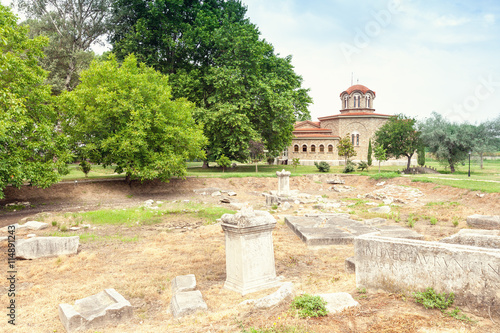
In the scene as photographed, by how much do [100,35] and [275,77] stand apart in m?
16.8

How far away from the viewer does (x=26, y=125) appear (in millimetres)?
13656

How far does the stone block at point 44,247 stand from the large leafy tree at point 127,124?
9718mm

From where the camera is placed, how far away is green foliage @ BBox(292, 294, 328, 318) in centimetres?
387

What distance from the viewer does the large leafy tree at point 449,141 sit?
31.0 m

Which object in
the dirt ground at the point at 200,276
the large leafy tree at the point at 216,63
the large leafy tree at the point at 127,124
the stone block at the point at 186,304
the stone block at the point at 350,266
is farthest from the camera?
the large leafy tree at the point at 216,63

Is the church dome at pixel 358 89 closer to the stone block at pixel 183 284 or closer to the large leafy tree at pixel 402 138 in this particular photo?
the large leafy tree at pixel 402 138

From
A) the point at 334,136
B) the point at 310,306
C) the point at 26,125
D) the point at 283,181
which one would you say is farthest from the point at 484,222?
the point at 334,136

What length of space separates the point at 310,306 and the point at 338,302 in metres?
0.46

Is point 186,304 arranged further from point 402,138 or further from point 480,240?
point 402,138

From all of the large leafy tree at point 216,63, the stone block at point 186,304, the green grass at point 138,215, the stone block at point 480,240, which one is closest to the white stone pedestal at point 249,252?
the stone block at point 186,304

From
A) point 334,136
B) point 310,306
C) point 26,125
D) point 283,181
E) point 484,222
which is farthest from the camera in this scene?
point 334,136

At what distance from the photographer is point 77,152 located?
61.3ft

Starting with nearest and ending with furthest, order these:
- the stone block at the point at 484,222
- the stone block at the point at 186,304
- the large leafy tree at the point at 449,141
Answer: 1. the stone block at the point at 186,304
2. the stone block at the point at 484,222
3. the large leafy tree at the point at 449,141

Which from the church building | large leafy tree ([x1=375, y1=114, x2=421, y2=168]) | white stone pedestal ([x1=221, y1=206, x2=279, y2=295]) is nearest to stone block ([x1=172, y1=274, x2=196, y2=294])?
white stone pedestal ([x1=221, y1=206, x2=279, y2=295])
